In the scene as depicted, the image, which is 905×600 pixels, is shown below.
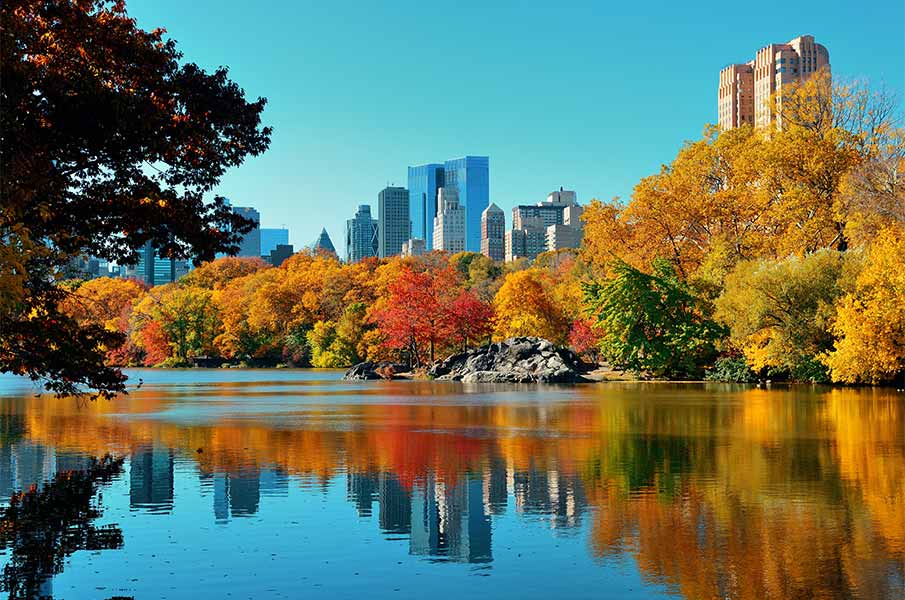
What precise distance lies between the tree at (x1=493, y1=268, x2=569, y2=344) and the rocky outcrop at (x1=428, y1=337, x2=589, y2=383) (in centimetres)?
725

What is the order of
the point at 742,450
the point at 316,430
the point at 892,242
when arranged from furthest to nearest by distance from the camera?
the point at 892,242, the point at 316,430, the point at 742,450

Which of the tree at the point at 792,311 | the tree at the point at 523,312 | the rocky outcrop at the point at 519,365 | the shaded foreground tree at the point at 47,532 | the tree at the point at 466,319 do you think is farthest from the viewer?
the tree at the point at 523,312

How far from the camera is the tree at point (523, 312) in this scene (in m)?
60.7

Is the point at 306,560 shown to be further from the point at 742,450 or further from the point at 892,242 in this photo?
the point at 892,242

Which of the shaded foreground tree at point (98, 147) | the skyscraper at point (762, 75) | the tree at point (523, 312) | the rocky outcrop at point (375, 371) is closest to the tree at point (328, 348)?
the tree at point (523, 312)

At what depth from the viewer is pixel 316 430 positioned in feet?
69.9

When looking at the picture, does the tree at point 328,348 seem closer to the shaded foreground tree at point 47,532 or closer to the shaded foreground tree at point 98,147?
the shaded foreground tree at point 98,147

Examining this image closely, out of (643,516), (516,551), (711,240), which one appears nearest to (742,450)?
(643,516)

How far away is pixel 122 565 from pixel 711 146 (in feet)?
165


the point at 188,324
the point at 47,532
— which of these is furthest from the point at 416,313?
the point at 47,532

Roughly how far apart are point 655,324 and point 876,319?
13.7 meters

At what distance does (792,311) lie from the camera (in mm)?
41438

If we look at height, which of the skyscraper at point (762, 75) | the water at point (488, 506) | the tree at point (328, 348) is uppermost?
the skyscraper at point (762, 75)

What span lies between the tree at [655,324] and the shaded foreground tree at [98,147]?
3488cm
